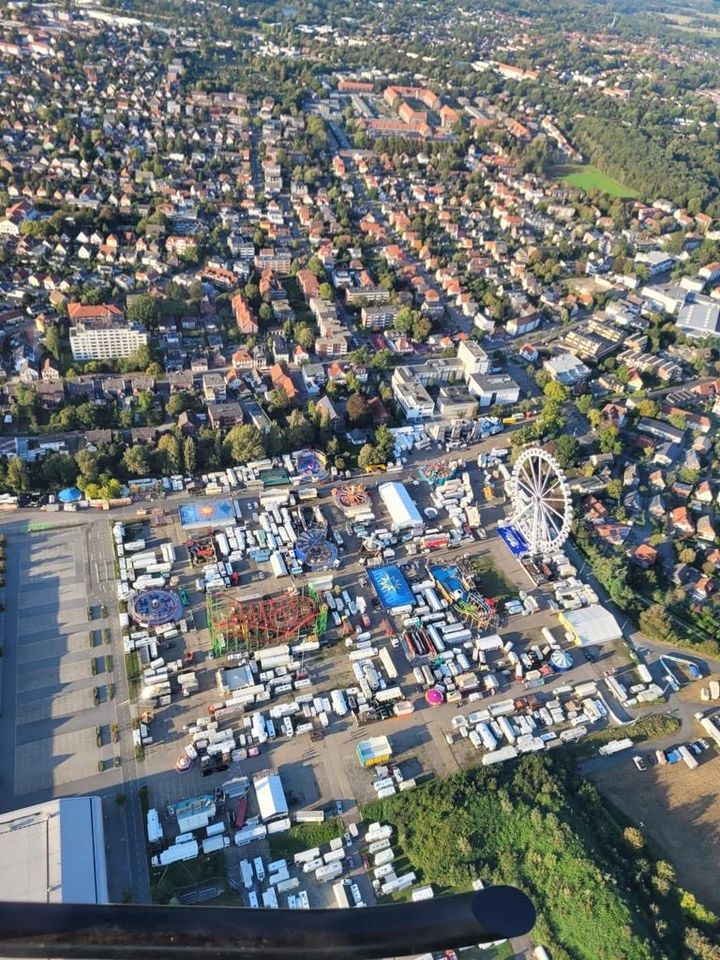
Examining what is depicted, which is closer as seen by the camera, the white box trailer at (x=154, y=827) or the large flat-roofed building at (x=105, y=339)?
the white box trailer at (x=154, y=827)

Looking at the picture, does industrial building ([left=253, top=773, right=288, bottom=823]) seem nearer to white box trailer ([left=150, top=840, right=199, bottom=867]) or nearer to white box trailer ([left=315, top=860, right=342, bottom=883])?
white box trailer ([left=315, top=860, right=342, bottom=883])

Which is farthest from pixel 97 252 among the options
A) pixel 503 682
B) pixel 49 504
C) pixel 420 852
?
pixel 420 852

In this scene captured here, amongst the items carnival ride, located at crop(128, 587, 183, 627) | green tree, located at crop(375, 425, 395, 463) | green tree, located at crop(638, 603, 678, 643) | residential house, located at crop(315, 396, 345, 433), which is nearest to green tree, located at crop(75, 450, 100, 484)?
carnival ride, located at crop(128, 587, 183, 627)

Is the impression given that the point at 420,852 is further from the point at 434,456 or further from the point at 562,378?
the point at 562,378

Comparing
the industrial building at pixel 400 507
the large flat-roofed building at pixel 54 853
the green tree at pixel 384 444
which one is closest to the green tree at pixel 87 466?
the industrial building at pixel 400 507

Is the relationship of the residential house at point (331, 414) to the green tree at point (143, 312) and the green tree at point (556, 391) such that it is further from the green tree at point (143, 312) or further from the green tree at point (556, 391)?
the green tree at point (556, 391)

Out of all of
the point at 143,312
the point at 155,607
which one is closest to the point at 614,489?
the point at 155,607

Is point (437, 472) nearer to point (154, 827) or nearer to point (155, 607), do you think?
point (155, 607)
